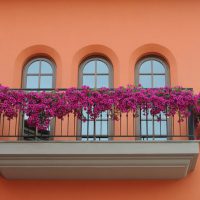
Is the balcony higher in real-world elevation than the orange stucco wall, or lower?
lower

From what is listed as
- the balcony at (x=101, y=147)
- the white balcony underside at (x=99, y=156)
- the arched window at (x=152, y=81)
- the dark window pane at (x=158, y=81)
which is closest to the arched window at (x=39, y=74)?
the balcony at (x=101, y=147)

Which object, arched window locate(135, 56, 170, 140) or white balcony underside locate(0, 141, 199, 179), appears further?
arched window locate(135, 56, 170, 140)

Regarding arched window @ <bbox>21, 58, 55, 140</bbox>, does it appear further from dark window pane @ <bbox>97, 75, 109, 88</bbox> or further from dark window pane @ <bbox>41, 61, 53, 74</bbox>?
dark window pane @ <bbox>97, 75, 109, 88</bbox>

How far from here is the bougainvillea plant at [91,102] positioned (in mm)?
11273

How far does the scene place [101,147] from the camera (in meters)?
11.1

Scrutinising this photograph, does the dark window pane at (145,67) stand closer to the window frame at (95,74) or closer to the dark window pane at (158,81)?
the dark window pane at (158,81)

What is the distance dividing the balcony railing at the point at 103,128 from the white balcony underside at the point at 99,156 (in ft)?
2.26

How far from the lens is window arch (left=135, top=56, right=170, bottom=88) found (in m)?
12.7

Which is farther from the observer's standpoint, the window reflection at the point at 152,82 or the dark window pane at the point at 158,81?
the dark window pane at the point at 158,81

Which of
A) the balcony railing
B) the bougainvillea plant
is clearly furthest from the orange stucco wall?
the bougainvillea plant
